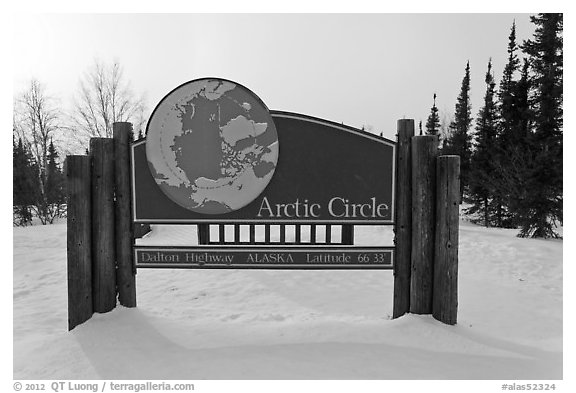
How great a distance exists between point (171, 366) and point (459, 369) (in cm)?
256

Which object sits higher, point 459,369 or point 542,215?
point 542,215

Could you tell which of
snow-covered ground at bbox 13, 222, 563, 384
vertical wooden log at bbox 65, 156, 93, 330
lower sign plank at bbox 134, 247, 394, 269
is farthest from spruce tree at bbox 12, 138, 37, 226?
lower sign plank at bbox 134, 247, 394, 269

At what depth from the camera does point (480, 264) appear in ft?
23.6

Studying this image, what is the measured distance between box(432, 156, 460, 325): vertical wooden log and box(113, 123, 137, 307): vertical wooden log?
3.42m

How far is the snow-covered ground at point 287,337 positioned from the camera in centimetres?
285

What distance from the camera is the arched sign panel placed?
3.64 meters

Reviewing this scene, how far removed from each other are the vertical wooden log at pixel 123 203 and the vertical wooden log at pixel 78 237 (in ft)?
0.95

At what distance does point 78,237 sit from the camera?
3543 mm

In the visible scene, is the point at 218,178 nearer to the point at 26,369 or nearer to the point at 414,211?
the point at 414,211

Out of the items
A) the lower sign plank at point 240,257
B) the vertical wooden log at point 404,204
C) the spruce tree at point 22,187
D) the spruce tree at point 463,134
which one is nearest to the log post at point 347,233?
the lower sign plank at point 240,257

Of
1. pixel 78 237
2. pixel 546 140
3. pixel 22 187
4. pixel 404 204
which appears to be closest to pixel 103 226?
pixel 78 237

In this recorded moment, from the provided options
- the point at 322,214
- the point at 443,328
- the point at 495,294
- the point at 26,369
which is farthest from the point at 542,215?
the point at 26,369

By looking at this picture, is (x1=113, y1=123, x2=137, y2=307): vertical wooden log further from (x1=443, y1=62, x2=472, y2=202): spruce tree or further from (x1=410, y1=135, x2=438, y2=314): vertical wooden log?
(x1=443, y1=62, x2=472, y2=202): spruce tree

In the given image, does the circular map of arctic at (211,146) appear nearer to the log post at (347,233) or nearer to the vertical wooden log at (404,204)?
the log post at (347,233)
